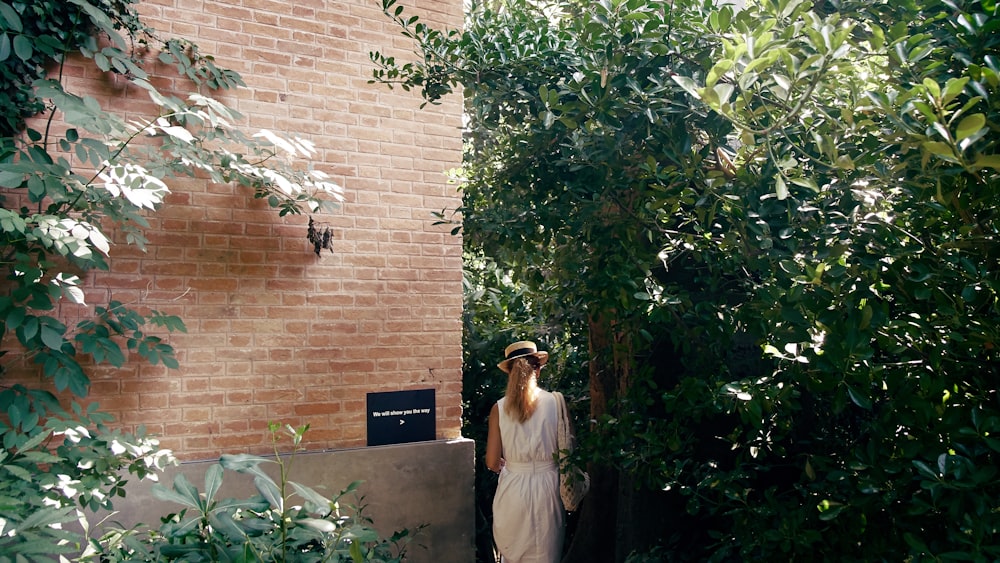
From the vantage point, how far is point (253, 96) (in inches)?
174

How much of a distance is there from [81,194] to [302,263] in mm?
1395

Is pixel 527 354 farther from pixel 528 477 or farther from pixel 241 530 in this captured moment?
pixel 241 530

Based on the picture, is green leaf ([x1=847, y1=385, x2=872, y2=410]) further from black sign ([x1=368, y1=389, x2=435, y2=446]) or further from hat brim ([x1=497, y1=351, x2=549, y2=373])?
black sign ([x1=368, y1=389, x2=435, y2=446])

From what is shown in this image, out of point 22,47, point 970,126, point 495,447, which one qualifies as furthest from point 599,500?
point 22,47

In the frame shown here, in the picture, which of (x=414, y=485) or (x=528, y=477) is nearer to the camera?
(x=528, y=477)

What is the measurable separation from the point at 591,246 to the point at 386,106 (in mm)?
1934

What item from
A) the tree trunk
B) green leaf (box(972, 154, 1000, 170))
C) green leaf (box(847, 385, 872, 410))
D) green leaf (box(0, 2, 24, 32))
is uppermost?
green leaf (box(0, 2, 24, 32))

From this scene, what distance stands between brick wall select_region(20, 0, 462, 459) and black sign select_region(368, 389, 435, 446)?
0.06m

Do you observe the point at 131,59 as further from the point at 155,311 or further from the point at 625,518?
the point at 625,518

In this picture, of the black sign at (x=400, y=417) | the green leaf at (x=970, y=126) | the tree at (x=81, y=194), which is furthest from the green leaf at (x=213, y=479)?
the black sign at (x=400, y=417)

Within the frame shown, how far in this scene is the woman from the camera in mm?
4385

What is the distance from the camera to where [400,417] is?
15.6ft

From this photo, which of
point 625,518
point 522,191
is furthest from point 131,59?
point 625,518

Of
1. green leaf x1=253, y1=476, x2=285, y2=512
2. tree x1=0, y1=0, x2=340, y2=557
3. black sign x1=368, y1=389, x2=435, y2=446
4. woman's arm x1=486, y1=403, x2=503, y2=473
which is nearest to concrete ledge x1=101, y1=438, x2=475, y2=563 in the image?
black sign x1=368, y1=389, x2=435, y2=446
